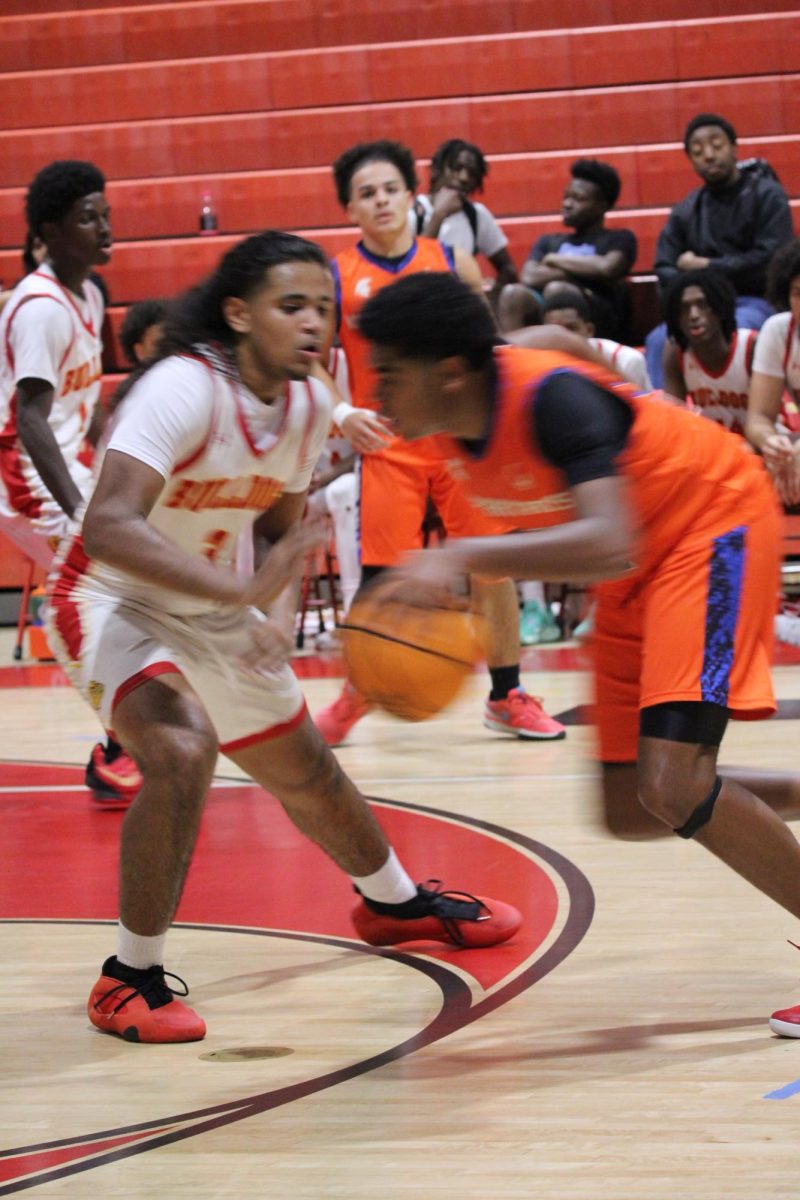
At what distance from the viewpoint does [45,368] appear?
5.23m

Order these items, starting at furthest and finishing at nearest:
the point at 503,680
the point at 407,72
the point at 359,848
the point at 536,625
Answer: the point at 407,72
the point at 536,625
the point at 503,680
the point at 359,848

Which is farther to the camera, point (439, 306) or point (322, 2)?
point (322, 2)

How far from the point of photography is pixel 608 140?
11.7m

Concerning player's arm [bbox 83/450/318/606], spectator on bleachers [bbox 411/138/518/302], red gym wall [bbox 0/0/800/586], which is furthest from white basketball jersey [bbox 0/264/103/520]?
red gym wall [bbox 0/0/800/586]

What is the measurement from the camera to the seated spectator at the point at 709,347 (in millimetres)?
7891

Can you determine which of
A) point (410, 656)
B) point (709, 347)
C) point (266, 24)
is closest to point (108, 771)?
point (410, 656)

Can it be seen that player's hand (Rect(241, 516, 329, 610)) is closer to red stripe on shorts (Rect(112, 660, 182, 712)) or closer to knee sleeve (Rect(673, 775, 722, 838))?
red stripe on shorts (Rect(112, 660, 182, 712))

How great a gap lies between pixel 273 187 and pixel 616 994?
9.48 m

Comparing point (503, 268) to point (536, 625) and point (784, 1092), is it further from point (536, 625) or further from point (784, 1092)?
point (784, 1092)

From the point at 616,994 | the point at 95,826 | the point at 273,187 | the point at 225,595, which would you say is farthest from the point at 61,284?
the point at 273,187

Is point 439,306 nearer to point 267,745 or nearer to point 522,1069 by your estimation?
point 267,745

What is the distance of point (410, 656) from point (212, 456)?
710 millimetres

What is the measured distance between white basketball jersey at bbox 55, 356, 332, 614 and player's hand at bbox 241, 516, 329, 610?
0.15 metres

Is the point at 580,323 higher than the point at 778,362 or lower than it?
higher
